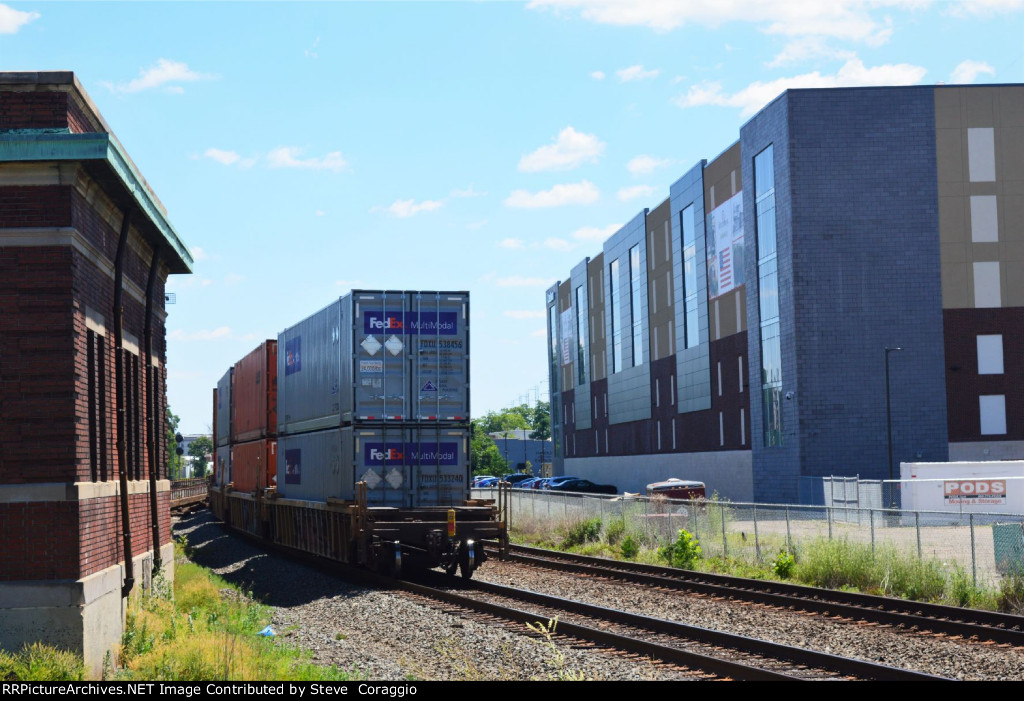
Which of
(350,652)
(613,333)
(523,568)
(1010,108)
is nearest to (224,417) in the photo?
(523,568)

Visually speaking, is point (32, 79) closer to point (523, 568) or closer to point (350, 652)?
point (350, 652)

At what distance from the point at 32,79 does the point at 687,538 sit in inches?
680

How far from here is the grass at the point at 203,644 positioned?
11.1 metres

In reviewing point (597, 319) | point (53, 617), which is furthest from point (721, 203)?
point (53, 617)

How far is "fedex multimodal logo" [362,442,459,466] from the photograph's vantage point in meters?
22.5

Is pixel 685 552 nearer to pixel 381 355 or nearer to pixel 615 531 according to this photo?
pixel 615 531

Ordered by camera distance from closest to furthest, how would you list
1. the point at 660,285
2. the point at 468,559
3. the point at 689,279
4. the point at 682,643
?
the point at 682,643 < the point at 468,559 < the point at 689,279 < the point at 660,285

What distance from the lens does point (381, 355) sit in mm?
22375

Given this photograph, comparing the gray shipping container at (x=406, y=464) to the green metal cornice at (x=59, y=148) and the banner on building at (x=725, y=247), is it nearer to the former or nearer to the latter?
the green metal cornice at (x=59, y=148)

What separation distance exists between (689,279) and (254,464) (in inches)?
1427

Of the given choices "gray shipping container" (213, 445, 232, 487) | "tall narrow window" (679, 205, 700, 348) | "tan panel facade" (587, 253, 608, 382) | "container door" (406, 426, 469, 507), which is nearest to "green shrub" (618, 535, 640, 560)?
"container door" (406, 426, 469, 507)

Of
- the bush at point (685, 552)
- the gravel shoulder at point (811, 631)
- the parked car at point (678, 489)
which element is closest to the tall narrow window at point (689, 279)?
A: the parked car at point (678, 489)

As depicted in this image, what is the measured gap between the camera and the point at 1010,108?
2030 inches

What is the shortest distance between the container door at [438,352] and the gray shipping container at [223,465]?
68.2 feet
